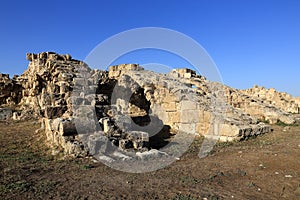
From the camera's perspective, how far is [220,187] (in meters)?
6.01

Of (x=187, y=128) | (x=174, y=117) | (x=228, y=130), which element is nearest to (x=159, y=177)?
(x=228, y=130)

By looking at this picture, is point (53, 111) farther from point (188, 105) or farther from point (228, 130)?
point (228, 130)

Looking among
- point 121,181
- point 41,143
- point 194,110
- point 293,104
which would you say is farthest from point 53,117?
point 293,104

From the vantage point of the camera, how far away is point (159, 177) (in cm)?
674

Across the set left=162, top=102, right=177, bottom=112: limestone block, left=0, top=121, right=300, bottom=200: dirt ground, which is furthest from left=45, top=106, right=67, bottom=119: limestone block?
left=162, top=102, right=177, bottom=112: limestone block

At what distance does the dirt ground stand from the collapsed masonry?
1307mm

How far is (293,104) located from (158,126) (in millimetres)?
21273

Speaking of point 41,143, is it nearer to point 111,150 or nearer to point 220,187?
point 111,150

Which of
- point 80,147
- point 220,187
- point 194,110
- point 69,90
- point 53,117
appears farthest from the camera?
point 194,110

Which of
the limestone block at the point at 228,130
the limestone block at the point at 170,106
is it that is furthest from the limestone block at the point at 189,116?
the limestone block at the point at 228,130

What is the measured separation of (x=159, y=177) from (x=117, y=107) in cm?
589

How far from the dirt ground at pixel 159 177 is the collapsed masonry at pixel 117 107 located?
1307 millimetres

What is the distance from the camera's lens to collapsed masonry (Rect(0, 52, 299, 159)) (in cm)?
959

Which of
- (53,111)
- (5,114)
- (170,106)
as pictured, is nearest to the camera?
(53,111)
